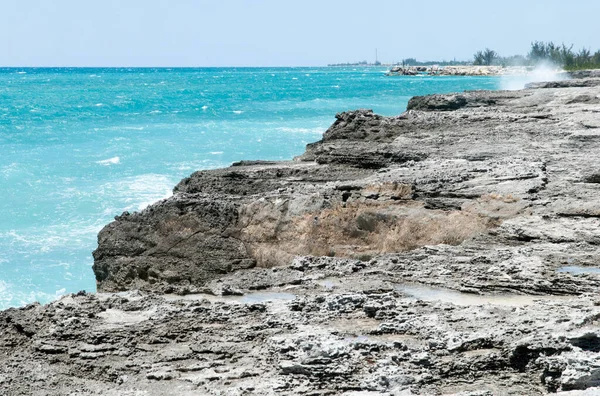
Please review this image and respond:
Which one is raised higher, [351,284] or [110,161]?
[351,284]

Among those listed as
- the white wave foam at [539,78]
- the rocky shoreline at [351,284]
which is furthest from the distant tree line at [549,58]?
the rocky shoreline at [351,284]

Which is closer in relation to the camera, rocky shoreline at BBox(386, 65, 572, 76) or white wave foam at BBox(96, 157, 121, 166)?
white wave foam at BBox(96, 157, 121, 166)

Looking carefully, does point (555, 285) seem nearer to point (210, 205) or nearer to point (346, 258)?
point (346, 258)

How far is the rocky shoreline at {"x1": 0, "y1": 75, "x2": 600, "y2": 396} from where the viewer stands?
484 centimetres

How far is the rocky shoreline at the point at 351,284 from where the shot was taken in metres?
4.84

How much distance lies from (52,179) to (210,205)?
15.6m

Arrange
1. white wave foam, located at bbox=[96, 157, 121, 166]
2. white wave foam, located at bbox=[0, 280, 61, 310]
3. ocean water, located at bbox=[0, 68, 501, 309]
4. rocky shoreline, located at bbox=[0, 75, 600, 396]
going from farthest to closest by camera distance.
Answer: white wave foam, located at bbox=[96, 157, 121, 166], ocean water, located at bbox=[0, 68, 501, 309], white wave foam, located at bbox=[0, 280, 61, 310], rocky shoreline, located at bbox=[0, 75, 600, 396]

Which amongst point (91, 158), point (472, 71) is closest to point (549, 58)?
point (472, 71)

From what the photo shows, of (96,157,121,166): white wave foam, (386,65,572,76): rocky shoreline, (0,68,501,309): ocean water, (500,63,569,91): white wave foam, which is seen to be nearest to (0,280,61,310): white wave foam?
(0,68,501,309): ocean water

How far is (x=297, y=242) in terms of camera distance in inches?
333

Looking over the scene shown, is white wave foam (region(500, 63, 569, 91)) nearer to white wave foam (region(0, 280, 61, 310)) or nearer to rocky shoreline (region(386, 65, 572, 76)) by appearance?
rocky shoreline (region(386, 65, 572, 76))

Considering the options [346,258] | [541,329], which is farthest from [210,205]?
[541,329]

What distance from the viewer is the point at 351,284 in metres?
6.64

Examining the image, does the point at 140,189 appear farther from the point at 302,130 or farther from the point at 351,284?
the point at 351,284
